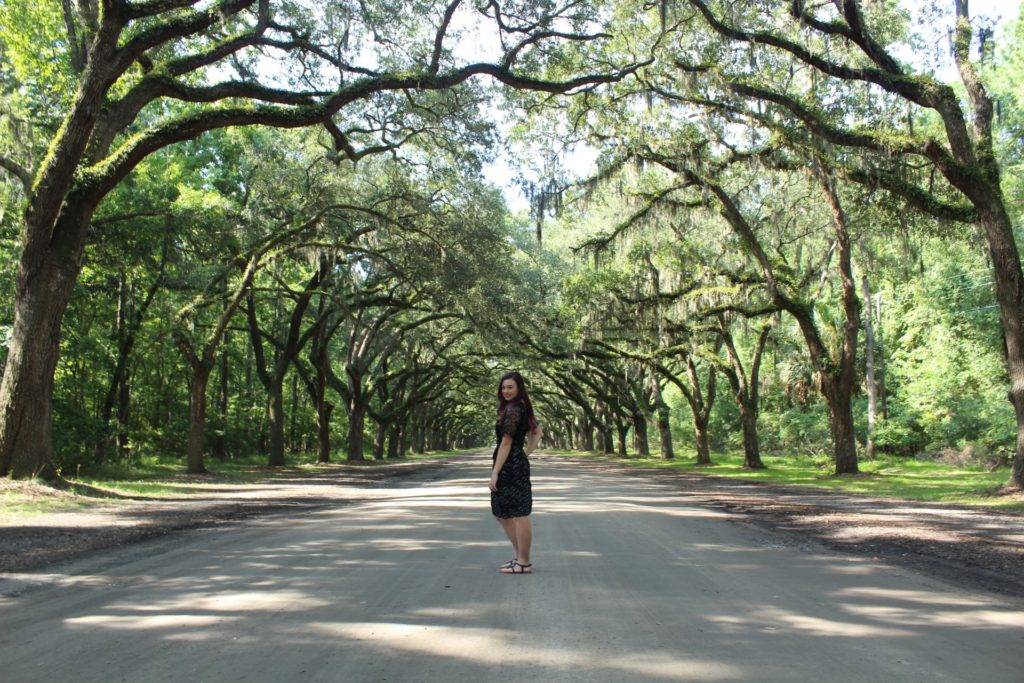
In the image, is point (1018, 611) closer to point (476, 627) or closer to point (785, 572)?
point (785, 572)

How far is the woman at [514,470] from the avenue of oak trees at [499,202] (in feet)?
30.8

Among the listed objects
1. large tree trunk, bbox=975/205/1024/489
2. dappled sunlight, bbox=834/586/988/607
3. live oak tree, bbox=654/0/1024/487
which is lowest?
dappled sunlight, bbox=834/586/988/607

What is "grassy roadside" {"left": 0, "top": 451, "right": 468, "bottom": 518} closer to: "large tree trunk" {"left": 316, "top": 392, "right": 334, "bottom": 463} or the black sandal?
"large tree trunk" {"left": 316, "top": 392, "right": 334, "bottom": 463}

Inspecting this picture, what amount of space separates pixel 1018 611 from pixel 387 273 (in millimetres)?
22081

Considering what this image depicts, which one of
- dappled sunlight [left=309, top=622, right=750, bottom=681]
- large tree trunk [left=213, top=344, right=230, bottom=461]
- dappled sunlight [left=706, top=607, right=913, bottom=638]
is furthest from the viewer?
large tree trunk [left=213, top=344, right=230, bottom=461]

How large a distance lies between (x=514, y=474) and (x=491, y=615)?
5.93 ft

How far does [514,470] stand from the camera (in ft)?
22.2

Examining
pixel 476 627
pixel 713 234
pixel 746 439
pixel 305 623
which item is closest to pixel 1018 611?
pixel 476 627

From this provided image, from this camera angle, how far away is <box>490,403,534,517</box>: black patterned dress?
660 cm

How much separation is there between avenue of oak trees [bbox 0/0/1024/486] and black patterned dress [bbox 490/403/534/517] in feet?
31.3

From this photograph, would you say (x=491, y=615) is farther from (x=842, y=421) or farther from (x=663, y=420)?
(x=663, y=420)

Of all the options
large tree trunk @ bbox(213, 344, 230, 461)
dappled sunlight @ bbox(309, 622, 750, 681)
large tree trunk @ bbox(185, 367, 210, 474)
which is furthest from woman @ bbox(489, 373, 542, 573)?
large tree trunk @ bbox(213, 344, 230, 461)

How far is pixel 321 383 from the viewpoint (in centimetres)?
3200

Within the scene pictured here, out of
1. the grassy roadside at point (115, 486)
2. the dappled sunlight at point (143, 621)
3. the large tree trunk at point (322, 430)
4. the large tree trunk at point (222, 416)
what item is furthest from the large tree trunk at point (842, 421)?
the large tree trunk at point (222, 416)
